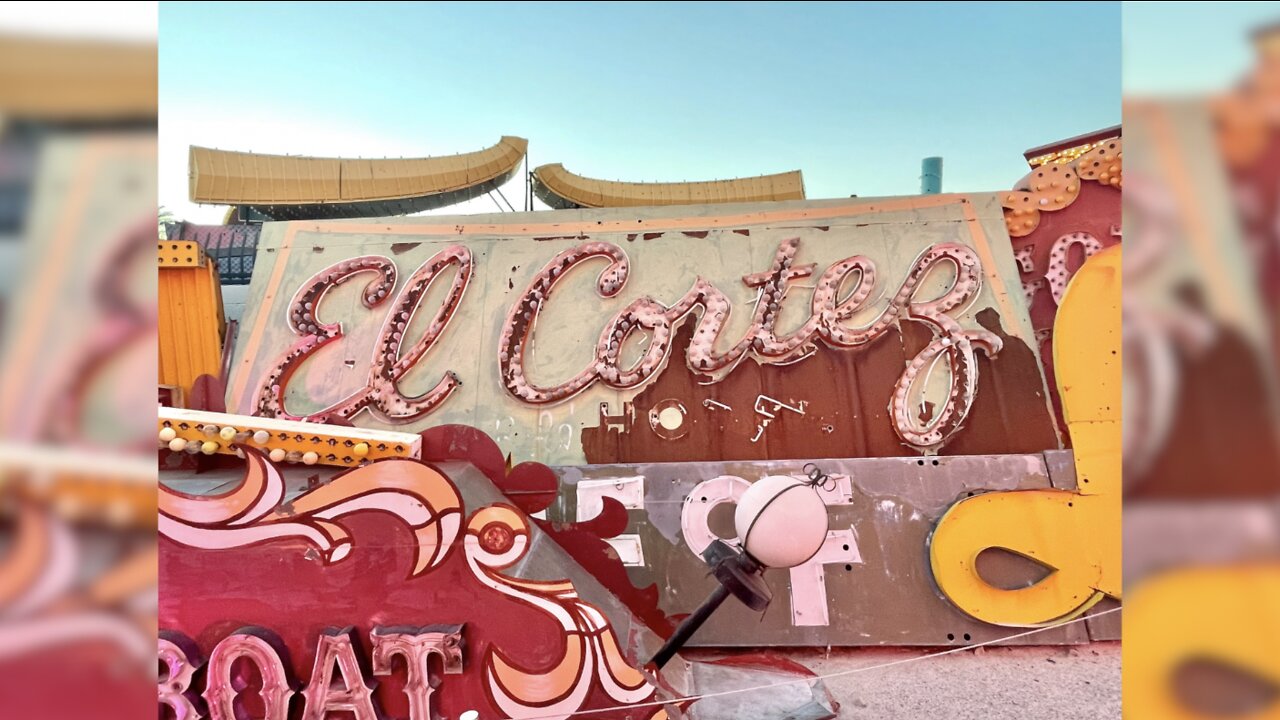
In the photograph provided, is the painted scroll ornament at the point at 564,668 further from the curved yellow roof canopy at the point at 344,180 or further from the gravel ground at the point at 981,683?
the curved yellow roof canopy at the point at 344,180

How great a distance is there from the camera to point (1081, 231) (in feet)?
26.2

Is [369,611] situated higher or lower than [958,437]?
lower

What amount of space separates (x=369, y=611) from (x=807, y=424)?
4.89 meters

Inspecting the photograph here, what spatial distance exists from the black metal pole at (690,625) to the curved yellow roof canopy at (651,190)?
946 centimetres

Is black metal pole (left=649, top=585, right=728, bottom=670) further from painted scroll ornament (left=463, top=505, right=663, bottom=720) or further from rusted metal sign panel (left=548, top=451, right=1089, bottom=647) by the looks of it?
rusted metal sign panel (left=548, top=451, right=1089, bottom=647)

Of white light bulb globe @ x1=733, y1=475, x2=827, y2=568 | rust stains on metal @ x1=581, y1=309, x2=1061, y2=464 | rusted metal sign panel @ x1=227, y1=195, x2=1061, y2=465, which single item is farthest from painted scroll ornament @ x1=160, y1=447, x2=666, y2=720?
rust stains on metal @ x1=581, y1=309, x2=1061, y2=464

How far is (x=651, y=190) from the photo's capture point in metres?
13.8

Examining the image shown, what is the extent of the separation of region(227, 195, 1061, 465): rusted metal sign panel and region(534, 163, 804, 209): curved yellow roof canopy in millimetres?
4766

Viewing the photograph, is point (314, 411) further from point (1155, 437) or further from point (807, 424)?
point (1155, 437)

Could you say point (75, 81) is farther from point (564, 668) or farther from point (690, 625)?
point (690, 625)

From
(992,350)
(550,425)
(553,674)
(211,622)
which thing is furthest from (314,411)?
(992,350)

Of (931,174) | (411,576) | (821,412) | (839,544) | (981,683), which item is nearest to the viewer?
(411,576)

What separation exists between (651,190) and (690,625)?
34.3 feet

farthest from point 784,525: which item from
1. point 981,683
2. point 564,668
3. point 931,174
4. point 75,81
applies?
point 931,174
